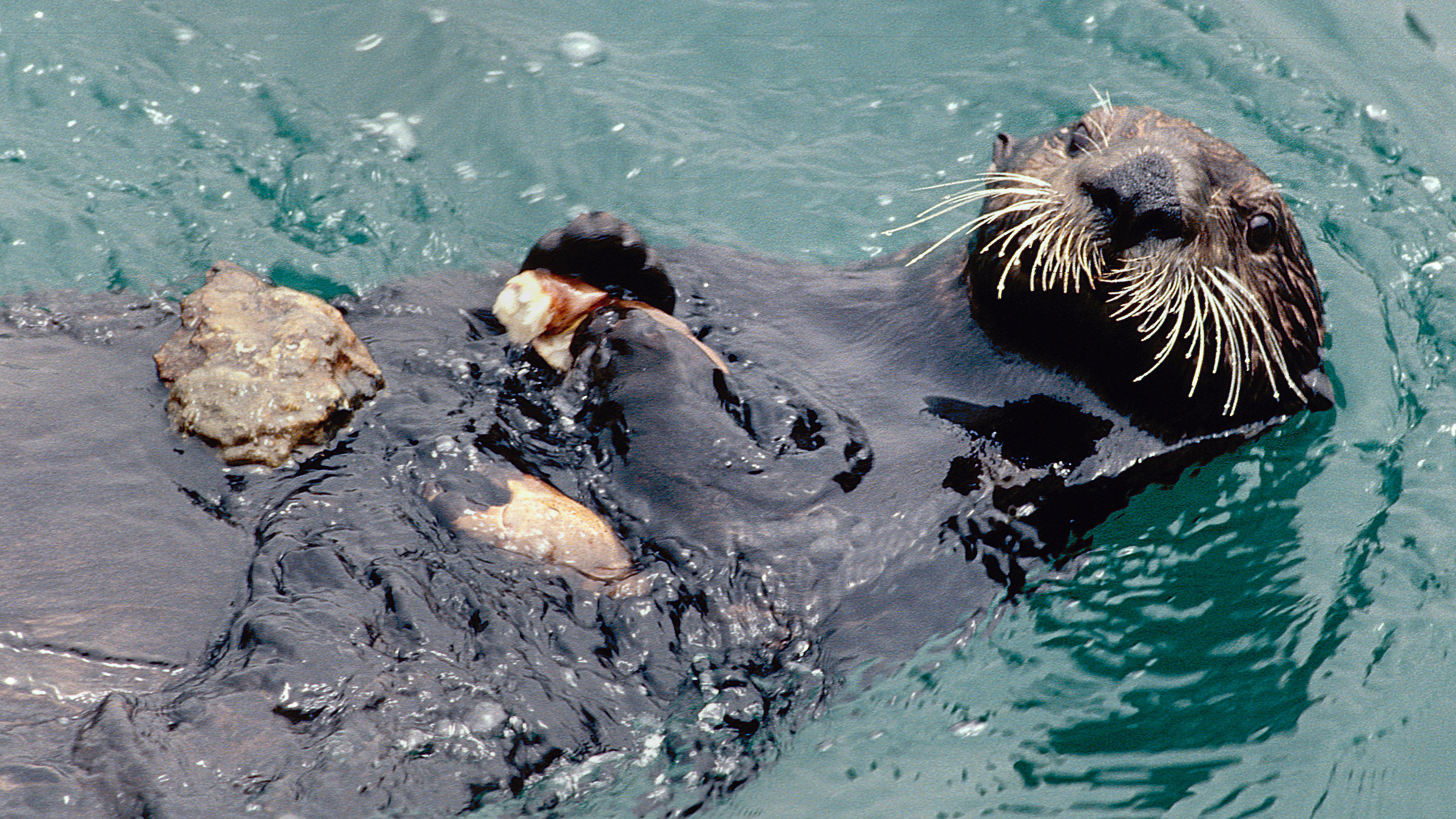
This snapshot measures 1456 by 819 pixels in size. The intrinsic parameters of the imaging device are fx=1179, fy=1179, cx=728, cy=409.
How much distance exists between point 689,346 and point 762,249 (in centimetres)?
216

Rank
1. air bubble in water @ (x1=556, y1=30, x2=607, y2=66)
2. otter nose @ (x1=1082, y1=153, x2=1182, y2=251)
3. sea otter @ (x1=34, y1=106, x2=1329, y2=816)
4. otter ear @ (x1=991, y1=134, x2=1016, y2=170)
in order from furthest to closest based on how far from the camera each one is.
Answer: air bubble in water @ (x1=556, y1=30, x2=607, y2=66)
otter ear @ (x1=991, y1=134, x2=1016, y2=170)
otter nose @ (x1=1082, y1=153, x2=1182, y2=251)
sea otter @ (x1=34, y1=106, x2=1329, y2=816)

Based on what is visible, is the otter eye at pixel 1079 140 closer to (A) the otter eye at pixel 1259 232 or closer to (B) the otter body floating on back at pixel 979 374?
(B) the otter body floating on back at pixel 979 374

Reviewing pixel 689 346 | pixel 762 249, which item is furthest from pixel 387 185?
pixel 689 346

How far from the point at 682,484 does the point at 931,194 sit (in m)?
3.08

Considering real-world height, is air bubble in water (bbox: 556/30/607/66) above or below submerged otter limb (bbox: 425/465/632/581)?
above

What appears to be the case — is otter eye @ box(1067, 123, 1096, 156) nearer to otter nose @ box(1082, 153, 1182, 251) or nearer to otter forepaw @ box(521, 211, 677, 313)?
otter nose @ box(1082, 153, 1182, 251)

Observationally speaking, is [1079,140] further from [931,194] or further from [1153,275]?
[931,194]

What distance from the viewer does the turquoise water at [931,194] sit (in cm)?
368

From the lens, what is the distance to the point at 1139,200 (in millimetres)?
3545

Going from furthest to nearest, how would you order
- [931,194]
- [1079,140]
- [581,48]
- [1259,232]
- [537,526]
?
1. [581,48]
2. [931,194]
3. [1079,140]
4. [1259,232]
5. [537,526]

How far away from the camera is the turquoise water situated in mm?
3684

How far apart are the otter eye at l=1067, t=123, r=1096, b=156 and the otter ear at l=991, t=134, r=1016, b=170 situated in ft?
0.89

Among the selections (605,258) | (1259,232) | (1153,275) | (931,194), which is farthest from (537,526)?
(931,194)

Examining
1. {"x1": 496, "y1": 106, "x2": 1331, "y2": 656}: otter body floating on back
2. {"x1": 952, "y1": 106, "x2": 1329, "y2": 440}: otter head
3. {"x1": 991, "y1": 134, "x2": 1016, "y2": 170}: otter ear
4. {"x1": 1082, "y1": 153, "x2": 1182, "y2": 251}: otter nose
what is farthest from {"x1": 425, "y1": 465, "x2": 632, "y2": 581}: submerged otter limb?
{"x1": 991, "y1": 134, "x2": 1016, "y2": 170}: otter ear
